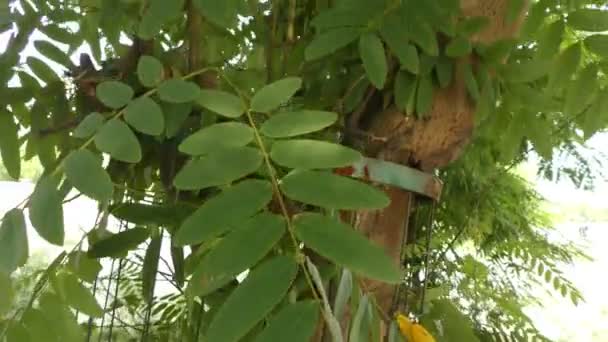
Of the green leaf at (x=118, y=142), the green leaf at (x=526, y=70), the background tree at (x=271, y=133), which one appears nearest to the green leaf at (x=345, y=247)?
the background tree at (x=271, y=133)

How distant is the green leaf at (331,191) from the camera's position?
345 millimetres

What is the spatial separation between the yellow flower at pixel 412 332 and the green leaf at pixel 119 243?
0.59 ft

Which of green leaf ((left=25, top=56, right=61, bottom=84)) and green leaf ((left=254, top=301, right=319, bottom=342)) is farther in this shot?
green leaf ((left=25, top=56, right=61, bottom=84))

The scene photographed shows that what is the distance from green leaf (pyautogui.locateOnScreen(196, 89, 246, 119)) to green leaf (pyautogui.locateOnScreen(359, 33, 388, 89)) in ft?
0.29

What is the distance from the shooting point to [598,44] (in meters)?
0.53

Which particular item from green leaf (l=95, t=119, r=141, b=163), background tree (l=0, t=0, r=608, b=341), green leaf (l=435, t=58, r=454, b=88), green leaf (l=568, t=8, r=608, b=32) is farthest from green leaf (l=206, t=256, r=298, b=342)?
green leaf (l=568, t=8, r=608, b=32)

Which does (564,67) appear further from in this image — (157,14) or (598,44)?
(157,14)

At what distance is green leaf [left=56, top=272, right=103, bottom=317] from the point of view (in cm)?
43

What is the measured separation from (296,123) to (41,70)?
27cm

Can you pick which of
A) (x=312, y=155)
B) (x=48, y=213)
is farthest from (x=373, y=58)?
(x=48, y=213)

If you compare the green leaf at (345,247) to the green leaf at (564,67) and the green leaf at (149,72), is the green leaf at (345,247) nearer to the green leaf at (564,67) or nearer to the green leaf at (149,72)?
the green leaf at (149,72)

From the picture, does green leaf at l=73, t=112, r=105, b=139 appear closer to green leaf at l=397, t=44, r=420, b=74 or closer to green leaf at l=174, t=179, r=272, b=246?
green leaf at l=174, t=179, r=272, b=246

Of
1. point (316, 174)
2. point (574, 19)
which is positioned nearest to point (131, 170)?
point (316, 174)

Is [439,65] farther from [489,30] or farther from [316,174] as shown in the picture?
[316,174]
